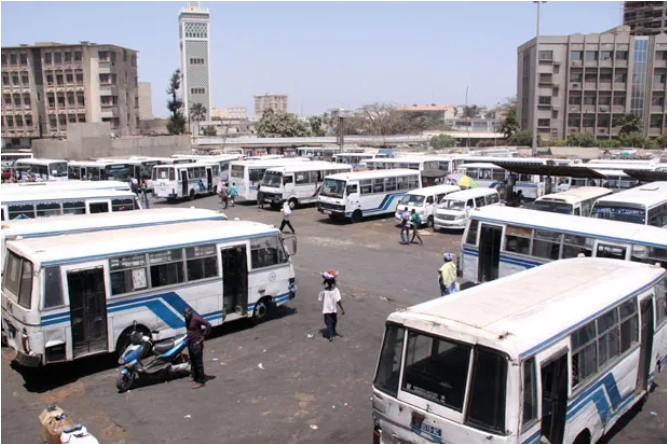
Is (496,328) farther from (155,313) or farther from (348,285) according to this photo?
(348,285)

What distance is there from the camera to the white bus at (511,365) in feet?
18.7

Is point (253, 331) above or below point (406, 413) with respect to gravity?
below

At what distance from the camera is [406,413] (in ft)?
20.5

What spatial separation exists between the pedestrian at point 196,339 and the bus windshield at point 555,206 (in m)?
15.8

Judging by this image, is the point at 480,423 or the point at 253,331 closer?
the point at 480,423

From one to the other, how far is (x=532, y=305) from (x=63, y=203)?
1790 centimetres

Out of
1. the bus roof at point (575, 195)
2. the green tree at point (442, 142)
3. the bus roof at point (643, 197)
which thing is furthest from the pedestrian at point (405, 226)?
the green tree at point (442, 142)

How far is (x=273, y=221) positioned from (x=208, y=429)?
2007 centimetres

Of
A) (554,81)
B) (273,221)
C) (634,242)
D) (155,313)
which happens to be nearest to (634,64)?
(554,81)

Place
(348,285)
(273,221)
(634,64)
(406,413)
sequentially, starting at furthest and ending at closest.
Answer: (634,64) < (273,221) < (348,285) < (406,413)

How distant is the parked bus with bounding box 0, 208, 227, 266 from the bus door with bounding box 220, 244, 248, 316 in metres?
3.50

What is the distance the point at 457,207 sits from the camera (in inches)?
1005

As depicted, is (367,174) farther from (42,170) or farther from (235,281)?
(42,170)

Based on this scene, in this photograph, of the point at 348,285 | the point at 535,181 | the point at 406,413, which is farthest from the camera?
the point at 535,181
